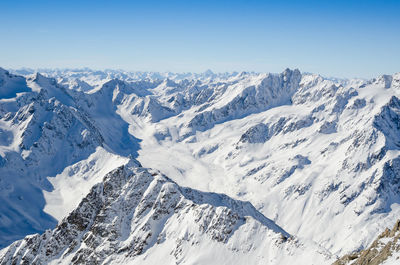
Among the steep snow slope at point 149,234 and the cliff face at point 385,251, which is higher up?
the cliff face at point 385,251

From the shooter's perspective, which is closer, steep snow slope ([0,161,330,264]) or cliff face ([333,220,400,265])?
cliff face ([333,220,400,265])

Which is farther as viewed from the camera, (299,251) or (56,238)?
(56,238)

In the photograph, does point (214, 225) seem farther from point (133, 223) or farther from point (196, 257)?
point (133, 223)

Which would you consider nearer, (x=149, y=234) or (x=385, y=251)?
(x=385, y=251)

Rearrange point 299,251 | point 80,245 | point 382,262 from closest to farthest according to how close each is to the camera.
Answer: point 382,262 < point 299,251 < point 80,245

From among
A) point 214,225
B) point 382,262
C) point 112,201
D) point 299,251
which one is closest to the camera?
point 382,262

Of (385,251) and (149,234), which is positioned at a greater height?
(385,251)

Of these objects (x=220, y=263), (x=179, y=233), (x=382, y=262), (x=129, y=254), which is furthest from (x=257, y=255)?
(x=382, y=262)

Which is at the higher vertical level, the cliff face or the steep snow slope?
the cliff face
